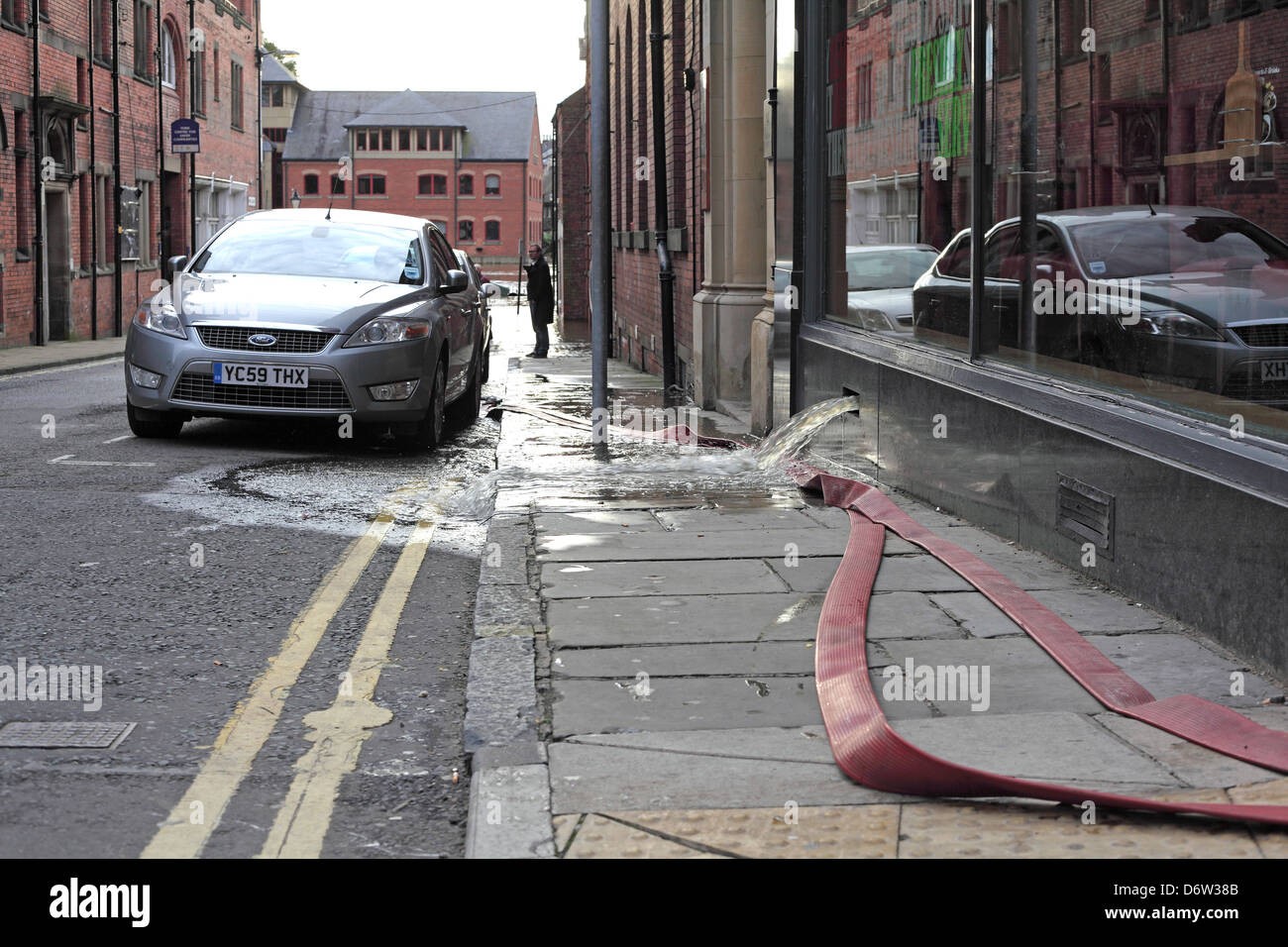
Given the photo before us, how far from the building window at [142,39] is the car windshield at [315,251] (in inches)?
978

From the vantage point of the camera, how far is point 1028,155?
7094 mm

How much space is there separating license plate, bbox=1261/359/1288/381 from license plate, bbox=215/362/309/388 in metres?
6.87

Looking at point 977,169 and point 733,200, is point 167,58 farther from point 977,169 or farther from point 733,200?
point 977,169

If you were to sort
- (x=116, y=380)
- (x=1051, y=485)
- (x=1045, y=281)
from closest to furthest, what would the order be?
(x=1051, y=485)
(x=1045, y=281)
(x=116, y=380)

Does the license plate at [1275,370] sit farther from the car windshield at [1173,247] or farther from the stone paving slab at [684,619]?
the stone paving slab at [684,619]

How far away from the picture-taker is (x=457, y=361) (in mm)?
12406

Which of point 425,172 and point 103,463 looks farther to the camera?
point 425,172

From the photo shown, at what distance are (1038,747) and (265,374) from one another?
24.5 ft

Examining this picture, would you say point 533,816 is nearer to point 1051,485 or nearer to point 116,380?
point 1051,485
